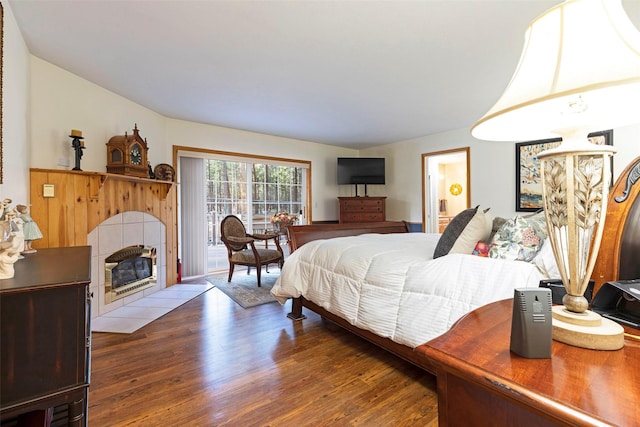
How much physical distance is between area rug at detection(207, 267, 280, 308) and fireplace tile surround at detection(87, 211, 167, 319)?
788mm

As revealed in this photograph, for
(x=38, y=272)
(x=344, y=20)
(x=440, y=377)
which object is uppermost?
(x=344, y=20)

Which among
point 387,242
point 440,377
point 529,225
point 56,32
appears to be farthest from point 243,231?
point 440,377

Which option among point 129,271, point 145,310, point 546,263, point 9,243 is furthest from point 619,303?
point 129,271

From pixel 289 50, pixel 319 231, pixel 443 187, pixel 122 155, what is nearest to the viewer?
pixel 289 50

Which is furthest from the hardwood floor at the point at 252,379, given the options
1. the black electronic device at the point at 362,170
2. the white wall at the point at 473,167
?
the black electronic device at the point at 362,170

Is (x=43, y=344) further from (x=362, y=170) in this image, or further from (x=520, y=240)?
(x=362, y=170)

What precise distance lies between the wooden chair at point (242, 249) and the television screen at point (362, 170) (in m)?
2.21

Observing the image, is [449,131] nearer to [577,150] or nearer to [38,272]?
[577,150]

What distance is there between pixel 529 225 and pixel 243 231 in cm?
362

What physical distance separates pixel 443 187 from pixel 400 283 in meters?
6.80

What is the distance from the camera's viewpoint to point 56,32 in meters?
2.17

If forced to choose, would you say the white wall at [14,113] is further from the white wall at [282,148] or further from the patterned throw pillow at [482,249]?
the patterned throw pillow at [482,249]

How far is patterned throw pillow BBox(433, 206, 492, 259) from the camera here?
1.80 m

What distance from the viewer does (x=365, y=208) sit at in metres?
5.64
